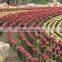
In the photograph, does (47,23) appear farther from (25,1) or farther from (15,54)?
(25,1)

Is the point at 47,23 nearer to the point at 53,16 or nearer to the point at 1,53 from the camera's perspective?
the point at 53,16

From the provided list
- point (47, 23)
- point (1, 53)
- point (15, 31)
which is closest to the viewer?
point (1, 53)

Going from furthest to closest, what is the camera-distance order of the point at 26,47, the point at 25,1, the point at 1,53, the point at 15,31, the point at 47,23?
1. the point at 25,1
2. the point at 47,23
3. the point at 15,31
4. the point at 26,47
5. the point at 1,53

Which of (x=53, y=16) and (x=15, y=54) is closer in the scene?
(x=15, y=54)

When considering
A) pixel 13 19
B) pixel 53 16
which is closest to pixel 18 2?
pixel 53 16

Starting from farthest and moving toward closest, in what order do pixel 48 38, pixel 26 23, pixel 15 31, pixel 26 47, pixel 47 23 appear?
pixel 47 23 → pixel 26 23 → pixel 15 31 → pixel 48 38 → pixel 26 47

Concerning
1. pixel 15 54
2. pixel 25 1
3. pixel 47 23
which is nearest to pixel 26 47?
pixel 15 54

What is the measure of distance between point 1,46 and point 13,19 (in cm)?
1380

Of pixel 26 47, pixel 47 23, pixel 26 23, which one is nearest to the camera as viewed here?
pixel 26 47

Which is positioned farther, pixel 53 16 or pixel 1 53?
pixel 53 16

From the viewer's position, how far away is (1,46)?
17.6 m

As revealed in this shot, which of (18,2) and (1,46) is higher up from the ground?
(1,46)

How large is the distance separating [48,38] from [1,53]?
4540 millimetres

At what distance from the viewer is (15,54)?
63.7 ft
